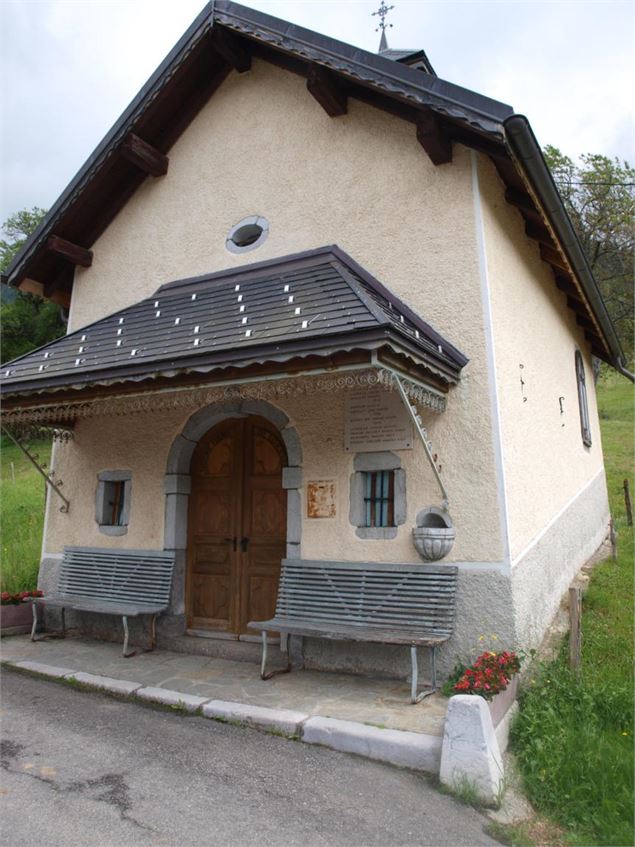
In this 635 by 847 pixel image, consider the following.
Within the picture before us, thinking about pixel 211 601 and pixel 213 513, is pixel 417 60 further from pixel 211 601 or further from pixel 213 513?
pixel 211 601

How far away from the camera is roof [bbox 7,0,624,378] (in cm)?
498

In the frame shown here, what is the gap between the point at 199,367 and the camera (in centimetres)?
453

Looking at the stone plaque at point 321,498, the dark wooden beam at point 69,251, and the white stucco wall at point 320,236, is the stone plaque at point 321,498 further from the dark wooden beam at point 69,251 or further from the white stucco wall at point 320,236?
the dark wooden beam at point 69,251

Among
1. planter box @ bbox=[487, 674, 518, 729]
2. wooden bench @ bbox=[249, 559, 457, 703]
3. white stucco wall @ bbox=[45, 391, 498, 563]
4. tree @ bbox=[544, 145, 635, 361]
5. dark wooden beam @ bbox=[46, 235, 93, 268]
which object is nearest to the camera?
planter box @ bbox=[487, 674, 518, 729]

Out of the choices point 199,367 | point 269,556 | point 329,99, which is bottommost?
point 269,556

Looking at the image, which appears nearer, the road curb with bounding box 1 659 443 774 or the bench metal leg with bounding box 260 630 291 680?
the road curb with bounding box 1 659 443 774

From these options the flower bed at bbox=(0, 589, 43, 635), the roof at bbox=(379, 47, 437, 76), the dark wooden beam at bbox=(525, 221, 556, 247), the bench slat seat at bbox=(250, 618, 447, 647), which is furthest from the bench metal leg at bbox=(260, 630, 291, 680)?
the roof at bbox=(379, 47, 437, 76)

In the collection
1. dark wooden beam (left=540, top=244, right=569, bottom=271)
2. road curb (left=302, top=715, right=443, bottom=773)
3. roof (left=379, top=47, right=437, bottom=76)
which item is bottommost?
road curb (left=302, top=715, right=443, bottom=773)

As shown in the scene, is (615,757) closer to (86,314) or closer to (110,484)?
(110,484)

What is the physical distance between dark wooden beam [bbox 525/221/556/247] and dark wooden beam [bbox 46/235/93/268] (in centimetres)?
542

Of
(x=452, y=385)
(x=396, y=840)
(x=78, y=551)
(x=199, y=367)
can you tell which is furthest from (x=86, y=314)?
(x=396, y=840)

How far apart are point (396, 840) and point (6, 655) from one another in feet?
15.1

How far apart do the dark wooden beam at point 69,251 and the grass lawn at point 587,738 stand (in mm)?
6959

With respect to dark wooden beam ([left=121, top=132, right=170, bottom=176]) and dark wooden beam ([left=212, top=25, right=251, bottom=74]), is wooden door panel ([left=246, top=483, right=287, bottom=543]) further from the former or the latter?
dark wooden beam ([left=212, top=25, right=251, bottom=74])
